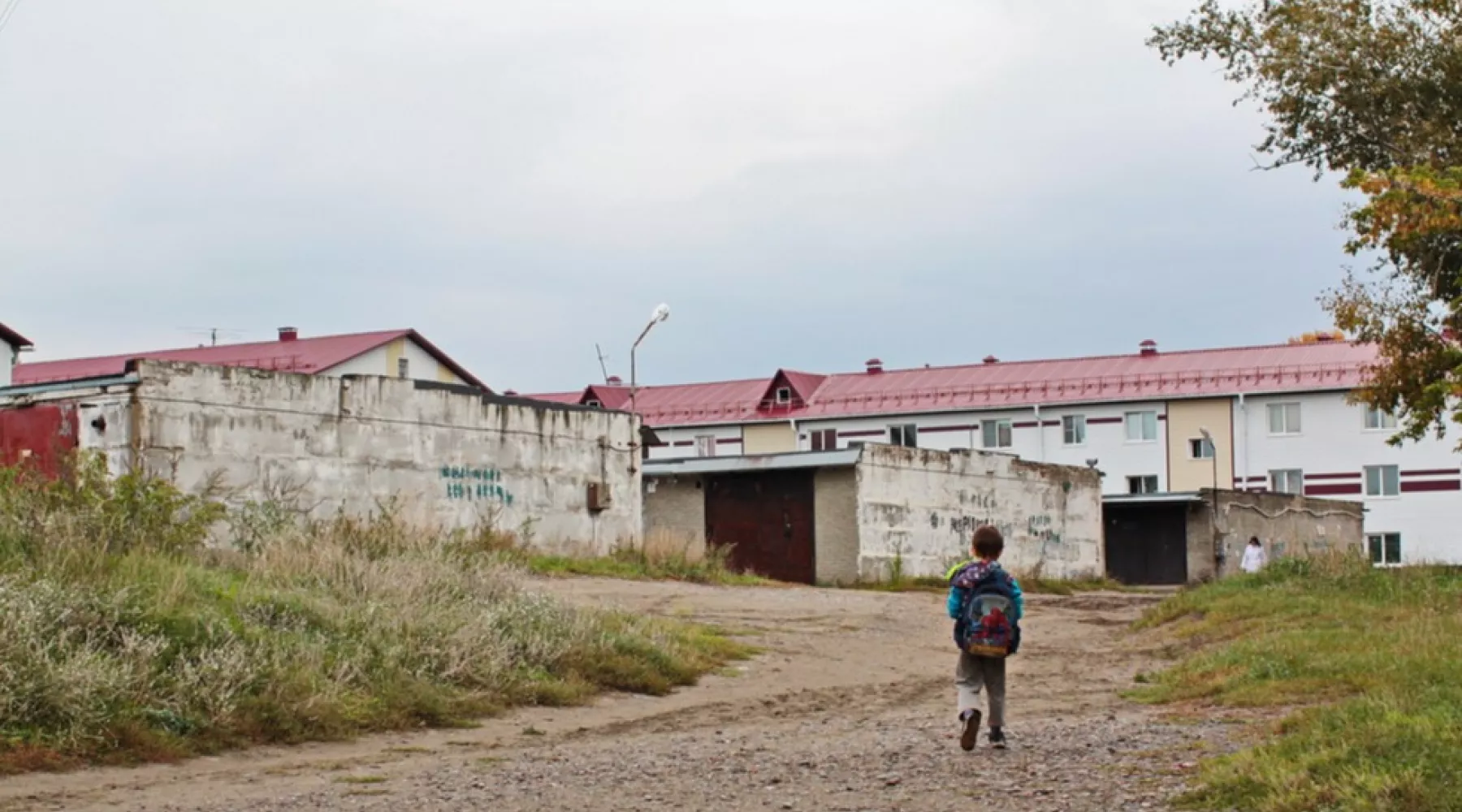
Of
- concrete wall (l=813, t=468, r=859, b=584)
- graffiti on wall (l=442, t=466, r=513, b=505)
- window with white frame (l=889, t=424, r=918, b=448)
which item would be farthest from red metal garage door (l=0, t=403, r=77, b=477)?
window with white frame (l=889, t=424, r=918, b=448)

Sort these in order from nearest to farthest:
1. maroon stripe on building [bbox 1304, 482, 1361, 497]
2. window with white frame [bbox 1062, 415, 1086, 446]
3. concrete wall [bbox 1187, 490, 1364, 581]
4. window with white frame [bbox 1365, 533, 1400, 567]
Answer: concrete wall [bbox 1187, 490, 1364, 581] < window with white frame [bbox 1365, 533, 1400, 567] < maroon stripe on building [bbox 1304, 482, 1361, 497] < window with white frame [bbox 1062, 415, 1086, 446]

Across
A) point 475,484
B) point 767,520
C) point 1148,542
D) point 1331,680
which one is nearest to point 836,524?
point 767,520

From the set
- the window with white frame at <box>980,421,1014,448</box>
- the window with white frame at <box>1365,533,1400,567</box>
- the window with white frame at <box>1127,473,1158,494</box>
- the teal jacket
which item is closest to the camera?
the teal jacket

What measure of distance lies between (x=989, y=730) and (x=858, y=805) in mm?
2704

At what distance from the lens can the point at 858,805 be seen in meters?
8.52

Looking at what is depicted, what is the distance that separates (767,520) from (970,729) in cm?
2724

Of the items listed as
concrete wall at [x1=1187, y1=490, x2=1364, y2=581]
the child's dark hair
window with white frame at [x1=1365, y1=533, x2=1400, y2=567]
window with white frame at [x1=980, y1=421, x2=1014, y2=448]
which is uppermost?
window with white frame at [x1=980, y1=421, x2=1014, y2=448]

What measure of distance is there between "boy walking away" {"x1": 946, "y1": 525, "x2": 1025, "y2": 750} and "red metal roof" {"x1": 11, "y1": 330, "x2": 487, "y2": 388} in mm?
51574

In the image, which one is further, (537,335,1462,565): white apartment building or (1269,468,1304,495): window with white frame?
(1269,468,1304,495): window with white frame

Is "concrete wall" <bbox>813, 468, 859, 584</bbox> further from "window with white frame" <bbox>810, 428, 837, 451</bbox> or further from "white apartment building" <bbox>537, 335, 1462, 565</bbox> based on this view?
"window with white frame" <bbox>810, 428, 837, 451</bbox>

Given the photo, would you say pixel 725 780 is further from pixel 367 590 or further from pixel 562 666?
pixel 367 590

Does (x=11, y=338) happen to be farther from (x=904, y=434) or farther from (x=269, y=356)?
(x=904, y=434)

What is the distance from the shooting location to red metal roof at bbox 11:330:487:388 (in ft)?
207

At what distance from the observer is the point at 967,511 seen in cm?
4119
